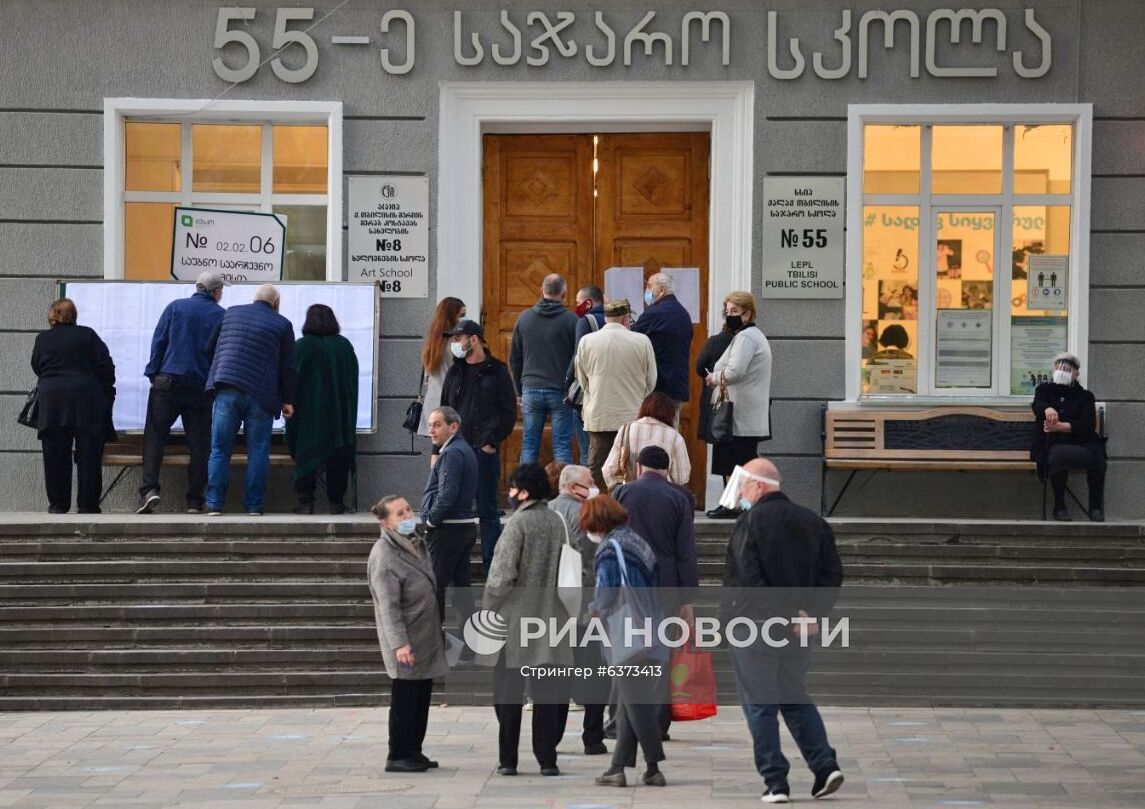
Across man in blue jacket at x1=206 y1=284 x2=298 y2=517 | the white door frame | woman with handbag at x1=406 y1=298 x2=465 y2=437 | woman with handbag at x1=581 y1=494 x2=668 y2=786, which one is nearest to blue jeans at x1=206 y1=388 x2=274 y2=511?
man in blue jacket at x1=206 y1=284 x2=298 y2=517

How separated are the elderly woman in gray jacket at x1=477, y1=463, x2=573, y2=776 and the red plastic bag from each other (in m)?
0.54

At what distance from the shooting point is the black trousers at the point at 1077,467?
14.4 meters

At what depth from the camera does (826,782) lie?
28.8 feet

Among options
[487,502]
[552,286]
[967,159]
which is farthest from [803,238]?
[487,502]

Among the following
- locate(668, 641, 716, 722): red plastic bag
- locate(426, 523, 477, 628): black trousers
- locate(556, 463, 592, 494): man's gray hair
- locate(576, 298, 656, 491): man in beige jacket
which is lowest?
locate(668, 641, 716, 722): red plastic bag

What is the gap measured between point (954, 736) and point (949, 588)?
2180 mm

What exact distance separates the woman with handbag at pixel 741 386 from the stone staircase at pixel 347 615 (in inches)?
27.5

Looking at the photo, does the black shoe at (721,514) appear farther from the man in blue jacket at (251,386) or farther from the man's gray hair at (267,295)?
the man's gray hair at (267,295)

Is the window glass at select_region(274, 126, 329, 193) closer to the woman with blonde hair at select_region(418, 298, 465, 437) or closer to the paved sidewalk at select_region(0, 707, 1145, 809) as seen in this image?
the woman with blonde hair at select_region(418, 298, 465, 437)

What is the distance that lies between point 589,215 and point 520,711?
701 centimetres

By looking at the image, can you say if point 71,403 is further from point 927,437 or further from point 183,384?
point 927,437

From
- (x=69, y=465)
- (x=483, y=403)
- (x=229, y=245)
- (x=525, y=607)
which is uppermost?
(x=229, y=245)

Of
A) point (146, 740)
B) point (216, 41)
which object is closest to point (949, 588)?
point (146, 740)

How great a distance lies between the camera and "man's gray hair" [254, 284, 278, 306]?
1423 cm
